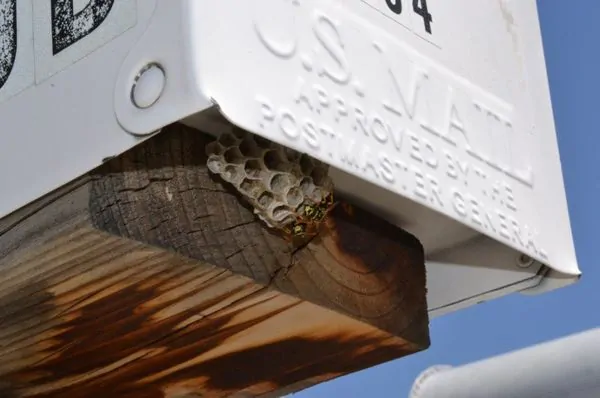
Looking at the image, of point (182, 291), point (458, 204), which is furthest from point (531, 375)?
point (182, 291)

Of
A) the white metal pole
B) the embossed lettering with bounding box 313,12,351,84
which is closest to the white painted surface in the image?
the embossed lettering with bounding box 313,12,351,84

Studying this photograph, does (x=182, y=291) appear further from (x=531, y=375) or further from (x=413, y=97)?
(x=531, y=375)

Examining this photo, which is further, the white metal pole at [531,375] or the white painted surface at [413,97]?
the white metal pole at [531,375]

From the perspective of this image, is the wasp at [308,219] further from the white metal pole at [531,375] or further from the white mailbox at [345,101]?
the white metal pole at [531,375]

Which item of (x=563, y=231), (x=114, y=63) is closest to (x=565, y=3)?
(x=563, y=231)

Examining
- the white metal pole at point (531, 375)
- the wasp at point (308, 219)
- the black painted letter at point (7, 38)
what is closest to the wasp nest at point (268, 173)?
the wasp at point (308, 219)

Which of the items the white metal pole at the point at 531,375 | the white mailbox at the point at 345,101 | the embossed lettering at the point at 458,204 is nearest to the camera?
the white mailbox at the point at 345,101

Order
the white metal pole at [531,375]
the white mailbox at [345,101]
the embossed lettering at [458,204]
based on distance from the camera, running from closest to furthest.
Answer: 1. the white mailbox at [345,101]
2. the embossed lettering at [458,204]
3. the white metal pole at [531,375]
